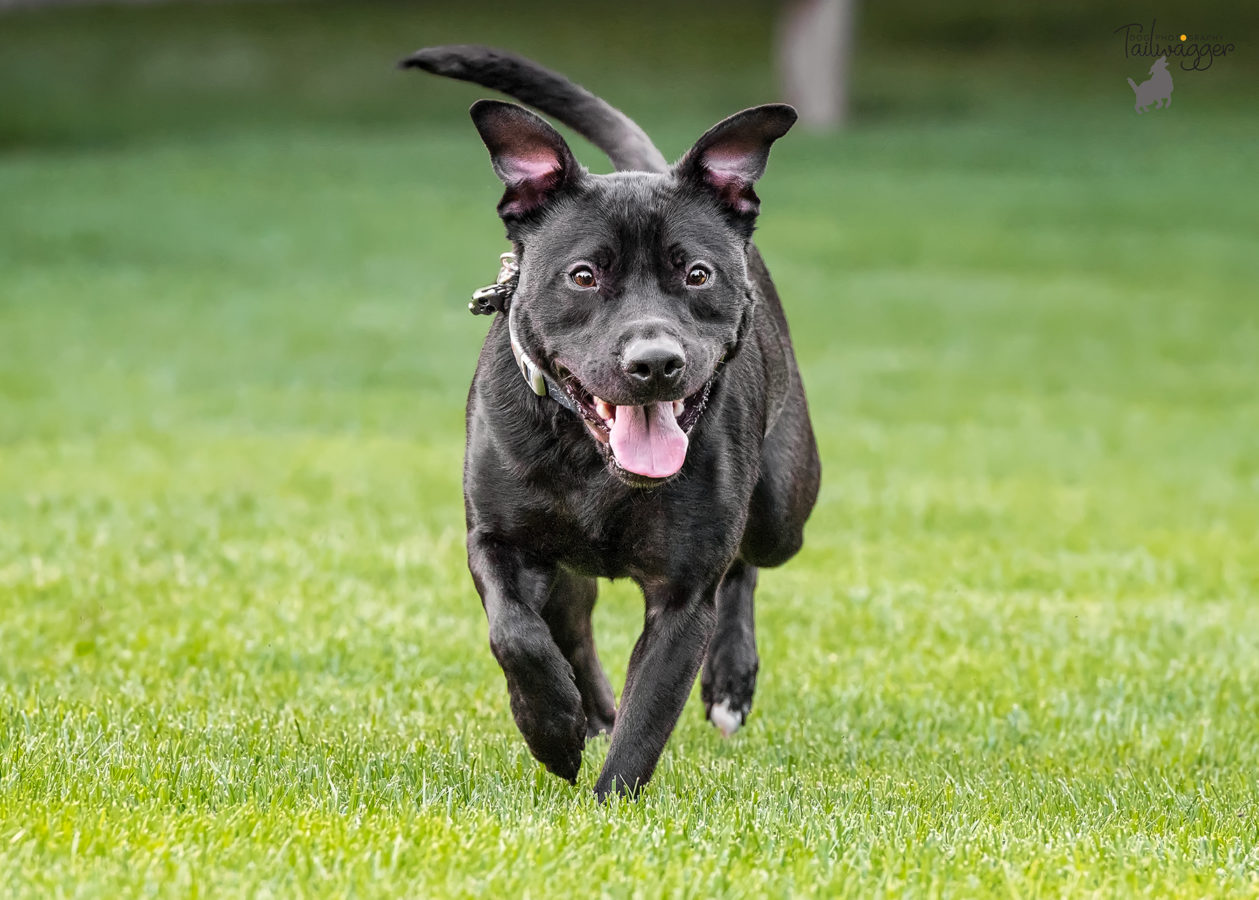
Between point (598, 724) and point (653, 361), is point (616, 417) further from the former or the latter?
point (598, 724)

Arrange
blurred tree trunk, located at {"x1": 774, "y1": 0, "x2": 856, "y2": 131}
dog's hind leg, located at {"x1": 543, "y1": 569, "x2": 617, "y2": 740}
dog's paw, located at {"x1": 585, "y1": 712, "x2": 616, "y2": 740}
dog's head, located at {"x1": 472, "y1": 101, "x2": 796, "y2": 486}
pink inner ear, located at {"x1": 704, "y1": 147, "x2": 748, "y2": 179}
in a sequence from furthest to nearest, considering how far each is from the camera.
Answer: blurred tree trunk, located at {"x1": 774, "y1": 0, "x2": 856, "y2": 131}, dog's paw, located at {"x1": 585, "y1": 712, "x2": 616, "y2": 740}, dog's hind leg, located at {"x1": 543, "y1": 569, "x2": 617, "y2": 740}, pink inner ear, located at {"x1": 704, "y1": 147, "x2": 748, "y2": 179}, dog's head, located at {"x1": 472, "y1": 101, "x2": 796, "y2": 486}

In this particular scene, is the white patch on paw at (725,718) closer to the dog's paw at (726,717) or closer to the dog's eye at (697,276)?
the dog's paw at (726,717)

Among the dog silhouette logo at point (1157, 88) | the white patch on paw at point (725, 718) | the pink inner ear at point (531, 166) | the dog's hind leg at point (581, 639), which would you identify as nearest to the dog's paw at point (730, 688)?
the white patch on paw at point (725, 718)

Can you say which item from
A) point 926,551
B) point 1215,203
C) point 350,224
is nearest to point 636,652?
point 926,551

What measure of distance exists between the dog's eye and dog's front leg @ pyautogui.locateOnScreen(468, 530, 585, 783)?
2.86 feet

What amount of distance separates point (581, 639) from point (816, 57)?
29714 mm

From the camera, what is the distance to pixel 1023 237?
1015 inches

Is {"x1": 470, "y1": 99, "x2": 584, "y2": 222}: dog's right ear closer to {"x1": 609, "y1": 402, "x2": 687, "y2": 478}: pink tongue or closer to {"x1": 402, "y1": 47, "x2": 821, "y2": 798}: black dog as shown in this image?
{"x1": 402, "y1": 47, "x2": 821, "y2": 798}: black dog

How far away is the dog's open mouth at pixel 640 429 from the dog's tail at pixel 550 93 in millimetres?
1453

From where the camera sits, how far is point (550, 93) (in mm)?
6094

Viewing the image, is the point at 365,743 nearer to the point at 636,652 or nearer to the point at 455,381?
the point at 636,652

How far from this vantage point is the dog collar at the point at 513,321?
4.53m

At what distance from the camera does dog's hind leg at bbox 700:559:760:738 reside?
19.1 feet

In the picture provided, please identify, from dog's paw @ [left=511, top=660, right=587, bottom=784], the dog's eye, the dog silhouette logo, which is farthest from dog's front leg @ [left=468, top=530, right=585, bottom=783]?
the dog silhouette logo
